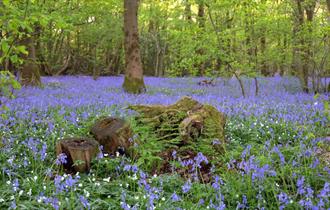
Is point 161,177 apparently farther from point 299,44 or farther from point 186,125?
point 299,44

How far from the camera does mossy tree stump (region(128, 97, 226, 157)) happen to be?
5.74m

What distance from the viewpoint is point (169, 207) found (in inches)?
143

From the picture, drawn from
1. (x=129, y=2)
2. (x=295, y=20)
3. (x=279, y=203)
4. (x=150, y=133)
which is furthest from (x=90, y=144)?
(x=295, y=20)

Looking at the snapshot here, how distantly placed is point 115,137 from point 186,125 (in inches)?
49.1

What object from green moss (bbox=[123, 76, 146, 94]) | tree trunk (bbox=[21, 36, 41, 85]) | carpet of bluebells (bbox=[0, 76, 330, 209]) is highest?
tree trunk (bbox=[21, 36, 41, 85])

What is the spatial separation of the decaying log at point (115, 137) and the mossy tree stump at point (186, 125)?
2.04 ft

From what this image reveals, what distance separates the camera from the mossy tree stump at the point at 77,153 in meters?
4.69

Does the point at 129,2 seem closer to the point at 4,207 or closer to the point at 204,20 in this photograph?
the point at 204,20

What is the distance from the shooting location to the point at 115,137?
209 inches

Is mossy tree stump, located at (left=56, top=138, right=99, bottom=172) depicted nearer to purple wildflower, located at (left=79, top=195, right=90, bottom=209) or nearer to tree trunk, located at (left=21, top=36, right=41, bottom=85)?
purple wildflower, located at (left=79, top=195, right=90, bottom=209)

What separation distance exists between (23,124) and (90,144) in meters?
2.02

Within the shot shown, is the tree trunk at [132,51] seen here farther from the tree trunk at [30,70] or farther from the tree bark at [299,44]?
the tree bark at [299,44]

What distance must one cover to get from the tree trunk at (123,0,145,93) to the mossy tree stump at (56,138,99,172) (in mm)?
8714

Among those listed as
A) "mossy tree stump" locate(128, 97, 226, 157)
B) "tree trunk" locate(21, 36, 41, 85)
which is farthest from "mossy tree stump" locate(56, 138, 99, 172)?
"tree trunk" locate(21, 36, 41, 85)
